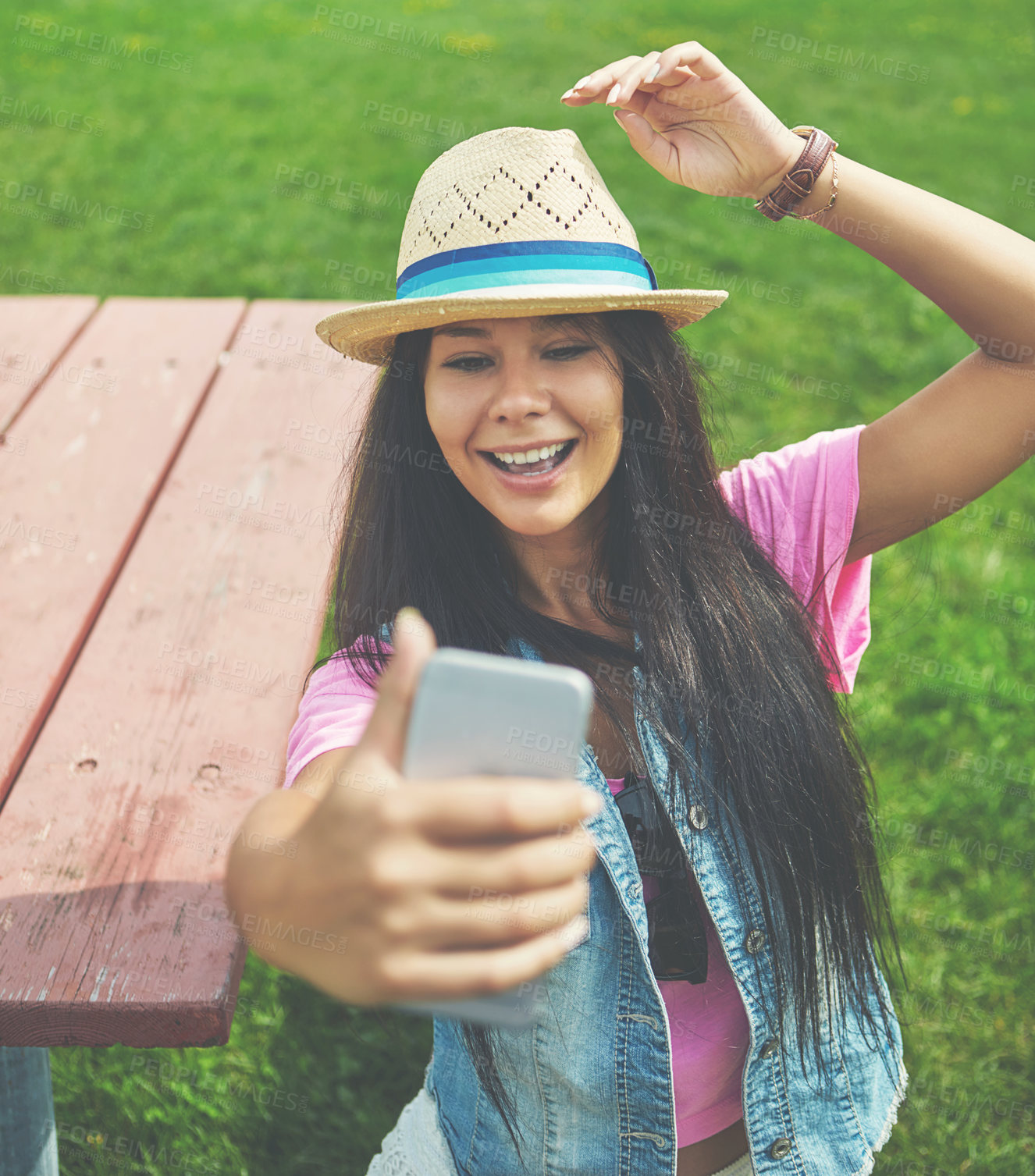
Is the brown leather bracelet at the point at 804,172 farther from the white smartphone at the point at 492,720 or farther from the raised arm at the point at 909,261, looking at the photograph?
the white smartphone at the point at 492,720

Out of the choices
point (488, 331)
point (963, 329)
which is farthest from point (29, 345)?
point (963, 329)

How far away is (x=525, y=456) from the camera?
1.43m

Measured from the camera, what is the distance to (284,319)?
2850 millimetres

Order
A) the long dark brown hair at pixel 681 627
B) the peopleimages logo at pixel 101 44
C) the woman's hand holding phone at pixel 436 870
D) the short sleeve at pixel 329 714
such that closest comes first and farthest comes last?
the woman's hand holding phone at pixel 436 870 → the short sleeve at pixel 329 714 → the long dark brown hair at pixel 681 627 → the peopleimages logo at pixel 101 44

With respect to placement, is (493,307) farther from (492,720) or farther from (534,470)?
(492,720)

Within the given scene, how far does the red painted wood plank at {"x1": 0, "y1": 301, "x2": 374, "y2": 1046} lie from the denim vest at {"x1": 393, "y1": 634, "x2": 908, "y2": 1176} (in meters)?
0.46

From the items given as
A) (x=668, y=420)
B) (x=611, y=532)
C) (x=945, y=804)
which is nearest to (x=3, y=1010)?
(x=611, y=532)

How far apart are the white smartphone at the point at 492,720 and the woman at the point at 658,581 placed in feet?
1.77

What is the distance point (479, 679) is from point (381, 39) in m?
7.09

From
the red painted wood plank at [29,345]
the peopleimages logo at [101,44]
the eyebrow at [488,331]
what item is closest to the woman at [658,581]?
the eyebrow at [488,331]

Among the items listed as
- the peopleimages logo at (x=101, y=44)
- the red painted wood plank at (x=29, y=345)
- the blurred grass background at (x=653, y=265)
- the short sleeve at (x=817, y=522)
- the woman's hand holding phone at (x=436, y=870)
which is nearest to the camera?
the woman's hand holding phone at (x=436, y=870)

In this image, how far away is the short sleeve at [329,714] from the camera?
1.23m

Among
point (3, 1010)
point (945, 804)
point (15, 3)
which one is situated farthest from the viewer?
point (15, 3)

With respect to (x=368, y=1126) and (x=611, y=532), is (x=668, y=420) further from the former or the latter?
(x=368, y=1126)
